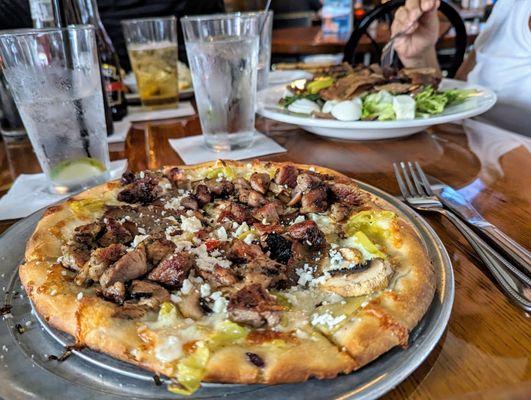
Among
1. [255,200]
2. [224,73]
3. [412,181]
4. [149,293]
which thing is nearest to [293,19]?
[224,73]

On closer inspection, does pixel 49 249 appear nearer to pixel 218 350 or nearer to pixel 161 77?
pixel 218 350

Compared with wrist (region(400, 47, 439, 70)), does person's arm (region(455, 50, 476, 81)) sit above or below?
below

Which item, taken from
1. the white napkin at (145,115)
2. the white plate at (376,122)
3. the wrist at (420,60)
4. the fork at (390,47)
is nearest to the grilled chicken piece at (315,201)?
the white plate at (376,122)

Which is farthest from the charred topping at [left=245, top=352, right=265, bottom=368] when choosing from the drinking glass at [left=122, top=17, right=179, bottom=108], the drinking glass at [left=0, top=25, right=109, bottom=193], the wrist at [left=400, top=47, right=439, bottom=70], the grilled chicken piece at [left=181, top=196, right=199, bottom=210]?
the wrist at [left=400, top=47, right=439, bottom=70]

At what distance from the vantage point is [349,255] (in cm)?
96

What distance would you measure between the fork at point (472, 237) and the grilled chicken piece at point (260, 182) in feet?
1.34

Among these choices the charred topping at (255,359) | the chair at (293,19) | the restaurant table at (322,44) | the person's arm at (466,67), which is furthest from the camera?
the chair at (293,19)

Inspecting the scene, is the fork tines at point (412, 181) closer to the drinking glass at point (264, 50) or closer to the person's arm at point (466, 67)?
the drinking glass at point (264, 50)

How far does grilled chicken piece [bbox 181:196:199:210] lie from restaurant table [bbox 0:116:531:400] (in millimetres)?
527

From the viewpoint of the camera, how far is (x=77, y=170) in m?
1.58

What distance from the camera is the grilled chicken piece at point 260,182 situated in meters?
1.29

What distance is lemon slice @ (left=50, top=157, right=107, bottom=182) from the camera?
1552 millimetres

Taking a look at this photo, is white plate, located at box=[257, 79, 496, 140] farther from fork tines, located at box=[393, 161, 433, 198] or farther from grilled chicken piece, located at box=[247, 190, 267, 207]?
grilled chicken piece, located at box=[247, 190, 267, 207]

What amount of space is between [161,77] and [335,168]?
1242 millimetres
